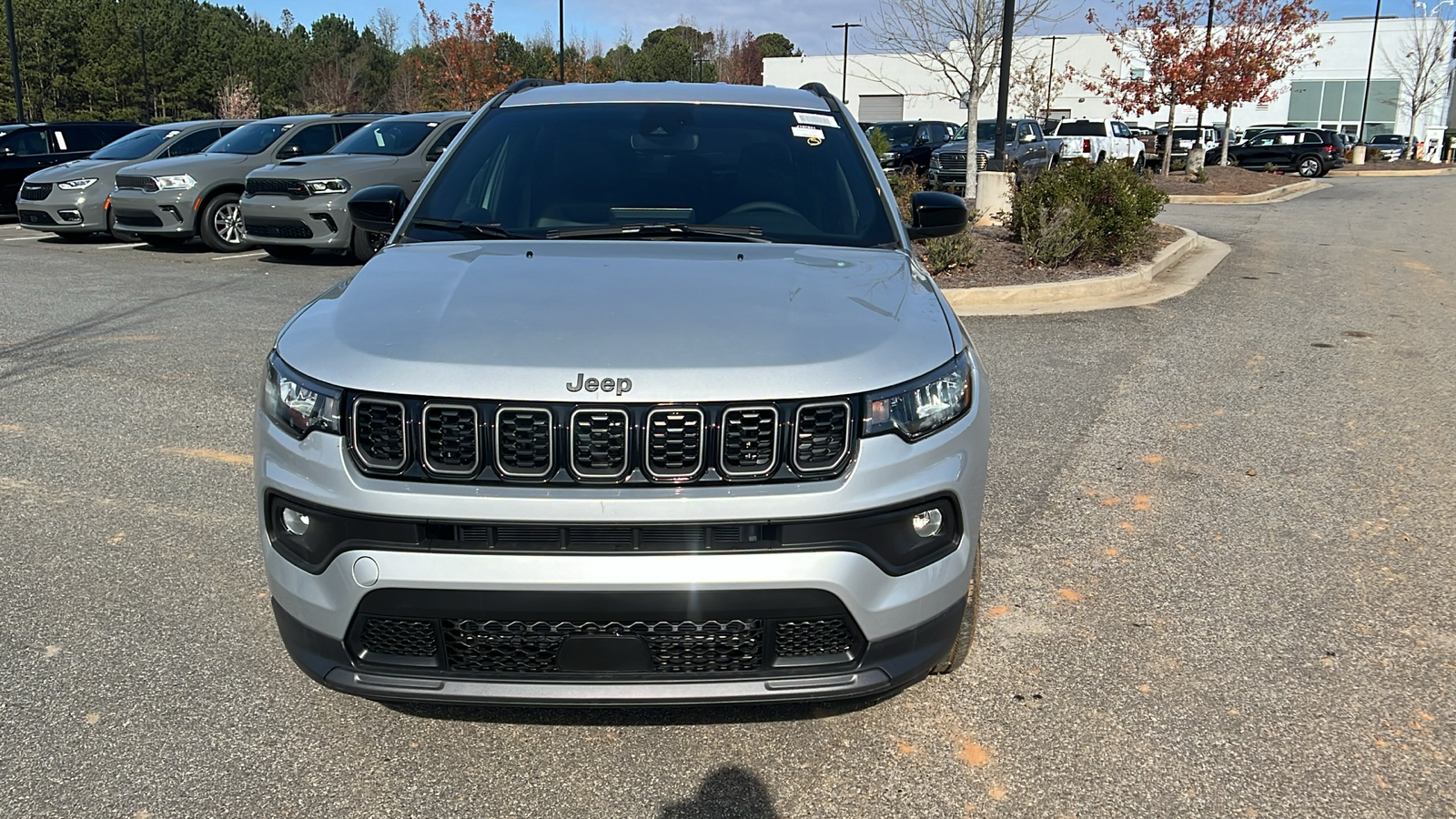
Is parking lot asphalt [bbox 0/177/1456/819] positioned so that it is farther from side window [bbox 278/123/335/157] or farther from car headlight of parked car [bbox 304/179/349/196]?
side window [bbox 278/123/335/157]

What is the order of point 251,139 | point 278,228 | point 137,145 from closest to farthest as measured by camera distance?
point 278,228 → point 251,139 → point 137,145

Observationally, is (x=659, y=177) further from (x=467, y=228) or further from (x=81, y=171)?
(x=81, y=171)

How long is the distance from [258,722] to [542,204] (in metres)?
1.90

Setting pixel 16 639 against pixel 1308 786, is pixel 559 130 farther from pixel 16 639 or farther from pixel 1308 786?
pixel 1308 786

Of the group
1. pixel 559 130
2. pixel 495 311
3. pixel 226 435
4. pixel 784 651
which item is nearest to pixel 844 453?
pixel 784 651

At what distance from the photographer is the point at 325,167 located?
1269 cm

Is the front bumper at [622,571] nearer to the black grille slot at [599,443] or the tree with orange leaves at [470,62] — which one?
the black grille slot at [599,443]

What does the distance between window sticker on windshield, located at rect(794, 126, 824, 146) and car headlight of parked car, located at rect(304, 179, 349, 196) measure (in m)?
9.48

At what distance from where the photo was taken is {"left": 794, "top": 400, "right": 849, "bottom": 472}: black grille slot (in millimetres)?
2498

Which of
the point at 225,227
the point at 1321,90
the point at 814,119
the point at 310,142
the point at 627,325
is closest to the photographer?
the point at 627,325

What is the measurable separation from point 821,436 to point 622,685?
0.73m

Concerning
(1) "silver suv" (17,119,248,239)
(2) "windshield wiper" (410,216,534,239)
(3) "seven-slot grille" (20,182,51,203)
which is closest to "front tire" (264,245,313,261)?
(1) "silver suv" (17,119,248,239)

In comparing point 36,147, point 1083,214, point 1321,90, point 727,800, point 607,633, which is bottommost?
point 727,800

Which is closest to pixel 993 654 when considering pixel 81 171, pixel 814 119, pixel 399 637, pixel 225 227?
pixel 399 637
